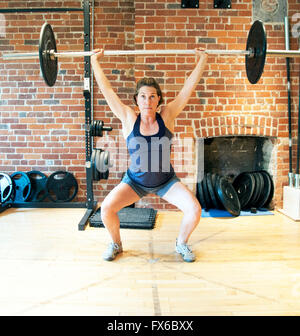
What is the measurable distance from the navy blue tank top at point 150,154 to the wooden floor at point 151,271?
21.7 inches

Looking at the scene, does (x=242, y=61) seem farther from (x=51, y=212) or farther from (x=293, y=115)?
(x=51, y=212)

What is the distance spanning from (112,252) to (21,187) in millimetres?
1830

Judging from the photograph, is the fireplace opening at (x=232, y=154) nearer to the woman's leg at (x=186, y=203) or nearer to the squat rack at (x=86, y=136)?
the squat rack at (x=86, y=136)

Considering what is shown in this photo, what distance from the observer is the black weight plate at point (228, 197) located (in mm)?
2854

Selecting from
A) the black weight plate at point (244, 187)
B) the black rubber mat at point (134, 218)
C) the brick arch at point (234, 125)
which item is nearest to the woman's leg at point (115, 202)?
the black rubber mat at point (134, 218)

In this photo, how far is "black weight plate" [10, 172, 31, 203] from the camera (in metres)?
3.32

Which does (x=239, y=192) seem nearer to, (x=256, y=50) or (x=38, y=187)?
(x=256, y=50)

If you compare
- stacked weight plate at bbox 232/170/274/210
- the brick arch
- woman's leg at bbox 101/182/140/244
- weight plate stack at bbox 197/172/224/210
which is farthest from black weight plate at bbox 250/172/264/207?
woman's leg at bbox 101/182/140/244

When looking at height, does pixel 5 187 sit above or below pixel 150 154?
below

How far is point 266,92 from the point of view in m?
3.14

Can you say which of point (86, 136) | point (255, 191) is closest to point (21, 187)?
point (86, 136)

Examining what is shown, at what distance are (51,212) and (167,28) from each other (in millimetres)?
2275

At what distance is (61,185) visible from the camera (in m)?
3.38
